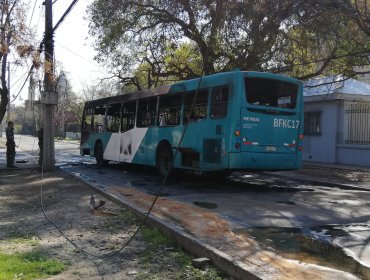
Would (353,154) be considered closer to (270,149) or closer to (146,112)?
(146,112)

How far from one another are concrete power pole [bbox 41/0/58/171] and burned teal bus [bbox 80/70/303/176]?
431 cm

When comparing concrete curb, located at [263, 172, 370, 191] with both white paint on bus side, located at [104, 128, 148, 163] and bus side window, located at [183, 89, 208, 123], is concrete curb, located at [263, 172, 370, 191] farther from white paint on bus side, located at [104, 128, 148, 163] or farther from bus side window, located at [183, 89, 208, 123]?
white paint on bus side, located at [104, 128, 148, 163]

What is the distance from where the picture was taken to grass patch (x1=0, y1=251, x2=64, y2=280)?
531 cm

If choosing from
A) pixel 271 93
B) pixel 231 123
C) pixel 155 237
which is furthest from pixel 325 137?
pixel 155 237

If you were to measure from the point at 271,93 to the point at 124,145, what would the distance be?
721cm

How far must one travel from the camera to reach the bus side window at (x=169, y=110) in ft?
46.4

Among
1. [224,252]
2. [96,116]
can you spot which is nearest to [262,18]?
[96,116]

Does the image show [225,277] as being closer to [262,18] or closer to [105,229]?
[105,229]

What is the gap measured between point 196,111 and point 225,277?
8.39 meters

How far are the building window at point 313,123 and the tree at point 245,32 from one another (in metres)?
2.42

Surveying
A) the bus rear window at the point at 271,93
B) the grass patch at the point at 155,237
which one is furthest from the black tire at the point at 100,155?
the grass patch at the point at 155,237

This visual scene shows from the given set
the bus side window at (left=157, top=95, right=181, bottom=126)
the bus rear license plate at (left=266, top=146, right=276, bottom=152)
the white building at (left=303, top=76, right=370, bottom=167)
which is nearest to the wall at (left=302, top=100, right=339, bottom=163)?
the white building at (left=303, top=76, right=370, bottom=167)

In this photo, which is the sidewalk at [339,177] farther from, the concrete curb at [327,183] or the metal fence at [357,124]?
the metal fence at [357,124]

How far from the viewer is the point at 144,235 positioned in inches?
286
